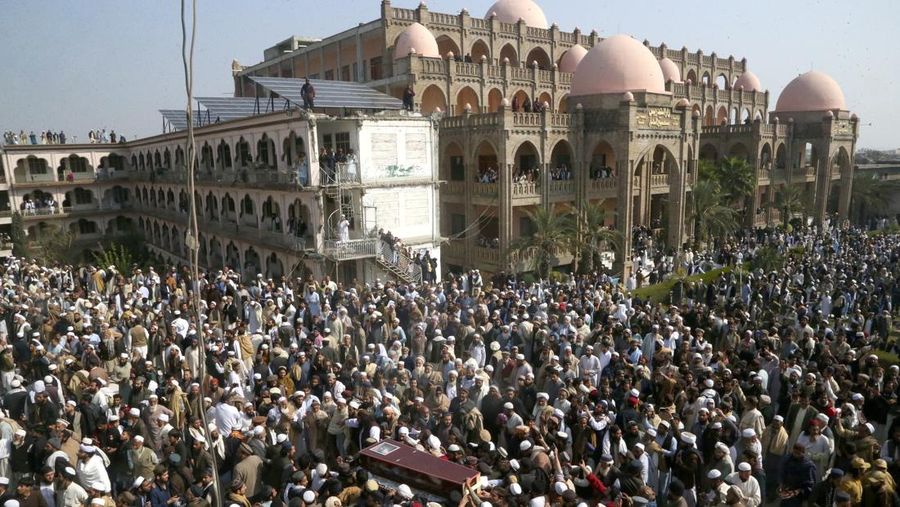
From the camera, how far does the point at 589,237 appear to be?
2425cm

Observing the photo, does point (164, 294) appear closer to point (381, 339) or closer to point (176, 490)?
point (381, 339)

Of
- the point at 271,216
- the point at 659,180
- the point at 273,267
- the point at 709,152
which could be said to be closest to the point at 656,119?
the point at 659,180

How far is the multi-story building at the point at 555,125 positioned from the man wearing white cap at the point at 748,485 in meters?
18.8

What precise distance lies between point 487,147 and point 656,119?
753 centimetres

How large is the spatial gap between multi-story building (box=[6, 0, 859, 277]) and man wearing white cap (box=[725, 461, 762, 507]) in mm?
16053

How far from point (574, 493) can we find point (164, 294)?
15036mm

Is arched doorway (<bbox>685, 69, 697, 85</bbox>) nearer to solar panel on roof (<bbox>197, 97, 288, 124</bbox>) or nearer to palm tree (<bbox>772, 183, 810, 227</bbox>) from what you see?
palm tree (<bbox>772, 183, 810, 227</bbox>)

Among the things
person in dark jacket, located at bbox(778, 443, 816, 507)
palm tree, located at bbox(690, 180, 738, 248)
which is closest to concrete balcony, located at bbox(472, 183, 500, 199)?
palm tree, located at bbox(690, 180, 738, 248)

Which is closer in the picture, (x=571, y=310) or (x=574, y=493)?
(x=574, y=493)

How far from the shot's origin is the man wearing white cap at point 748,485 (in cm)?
651

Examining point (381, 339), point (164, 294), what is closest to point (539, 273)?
point (381, 339)

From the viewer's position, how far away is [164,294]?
59.0ft

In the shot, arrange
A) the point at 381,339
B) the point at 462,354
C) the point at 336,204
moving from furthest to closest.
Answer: the point at 336,204, the point at 381,339, the point at 462,354

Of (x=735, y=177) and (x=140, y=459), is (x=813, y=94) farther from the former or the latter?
(x=140, y=459)
